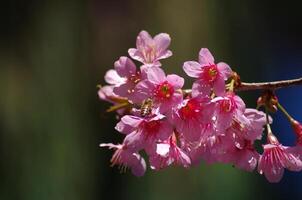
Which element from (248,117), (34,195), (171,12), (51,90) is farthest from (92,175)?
(248,117)

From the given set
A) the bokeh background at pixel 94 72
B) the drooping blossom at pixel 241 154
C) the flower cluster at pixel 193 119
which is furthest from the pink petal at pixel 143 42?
the bokeh background at pixel 94 72

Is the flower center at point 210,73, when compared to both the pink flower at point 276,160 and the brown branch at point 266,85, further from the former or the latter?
the pink flower at point 276,160

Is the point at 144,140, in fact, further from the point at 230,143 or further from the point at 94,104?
the point at 94,104

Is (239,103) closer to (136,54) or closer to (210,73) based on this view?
(210,73)

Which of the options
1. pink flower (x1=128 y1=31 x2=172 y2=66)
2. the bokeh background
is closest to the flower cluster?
pink flower (x1=128 y1=31 x2=172 y2=66)

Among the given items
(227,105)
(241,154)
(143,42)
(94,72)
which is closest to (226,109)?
(227,105)

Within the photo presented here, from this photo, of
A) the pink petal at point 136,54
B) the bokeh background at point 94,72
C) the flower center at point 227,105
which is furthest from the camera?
the bokeh background at point 94,72

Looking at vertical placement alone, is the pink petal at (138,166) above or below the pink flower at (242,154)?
below
